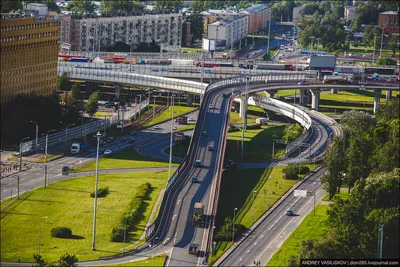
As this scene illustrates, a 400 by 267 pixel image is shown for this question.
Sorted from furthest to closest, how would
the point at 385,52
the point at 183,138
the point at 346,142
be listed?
the point at 385,52, the point at 183,138, the point at 346,142

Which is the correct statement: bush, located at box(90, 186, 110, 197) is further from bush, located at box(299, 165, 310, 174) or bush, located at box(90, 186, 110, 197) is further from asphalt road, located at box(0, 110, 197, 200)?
bush, located at box(299, 165, 310, 174)

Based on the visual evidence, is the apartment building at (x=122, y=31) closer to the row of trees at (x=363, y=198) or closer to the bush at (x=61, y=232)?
the row of trees at (x=363, y=198)

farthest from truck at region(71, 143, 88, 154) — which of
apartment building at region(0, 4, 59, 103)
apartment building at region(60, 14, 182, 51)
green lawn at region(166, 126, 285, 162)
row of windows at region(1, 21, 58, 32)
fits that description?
apartment building at region(60, 14, 182, 51)

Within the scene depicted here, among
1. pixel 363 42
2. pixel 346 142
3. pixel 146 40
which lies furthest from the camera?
pixel 363 42

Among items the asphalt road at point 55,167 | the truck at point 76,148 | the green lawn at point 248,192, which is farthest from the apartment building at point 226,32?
the green lawn at point 248,192

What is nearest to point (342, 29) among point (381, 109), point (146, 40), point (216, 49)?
point (216, 49)

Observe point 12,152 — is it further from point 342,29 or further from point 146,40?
point 342,29
